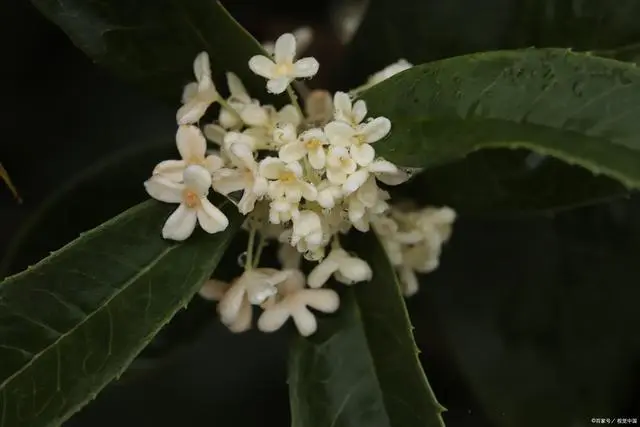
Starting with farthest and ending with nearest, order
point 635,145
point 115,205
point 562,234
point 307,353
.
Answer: point 562,234
point 115,205
point 307,353
point 635,145

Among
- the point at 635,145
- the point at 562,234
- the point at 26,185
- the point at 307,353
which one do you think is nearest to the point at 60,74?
the point at 26,185

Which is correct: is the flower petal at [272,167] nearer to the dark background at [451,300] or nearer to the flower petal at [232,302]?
the flower petal at [232,302]

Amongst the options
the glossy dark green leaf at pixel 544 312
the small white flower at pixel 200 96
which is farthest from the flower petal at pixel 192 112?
the glossy dark green leaf at pixel 544 312

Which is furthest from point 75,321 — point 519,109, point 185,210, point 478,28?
point 478,28

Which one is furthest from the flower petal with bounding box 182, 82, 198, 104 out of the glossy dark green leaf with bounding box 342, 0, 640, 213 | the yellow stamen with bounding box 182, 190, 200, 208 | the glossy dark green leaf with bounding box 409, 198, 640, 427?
the glossy dark green leaf with bounding box 409, 198, 640, 427

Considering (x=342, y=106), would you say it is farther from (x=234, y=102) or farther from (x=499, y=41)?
(x=499, y=41)

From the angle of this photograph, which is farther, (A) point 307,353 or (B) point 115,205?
(B) point 115,205

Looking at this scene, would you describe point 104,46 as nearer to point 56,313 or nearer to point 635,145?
point 56,313
